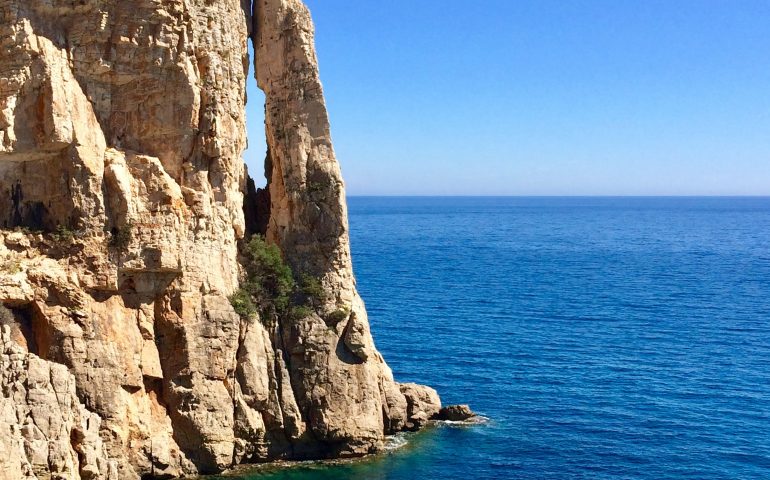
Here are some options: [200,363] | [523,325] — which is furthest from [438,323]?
[200,363]

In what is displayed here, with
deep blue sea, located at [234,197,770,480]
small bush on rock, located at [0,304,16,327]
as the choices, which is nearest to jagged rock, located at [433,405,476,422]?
deep blue sea, located at [234,197,770,480]

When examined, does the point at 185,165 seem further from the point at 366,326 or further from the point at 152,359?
the point at 366,326

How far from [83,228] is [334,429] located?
16.3m

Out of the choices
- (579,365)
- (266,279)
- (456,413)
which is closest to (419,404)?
(456,413)

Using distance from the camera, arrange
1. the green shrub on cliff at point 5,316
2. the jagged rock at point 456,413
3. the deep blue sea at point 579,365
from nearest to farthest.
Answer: the green shrub on cliff at point 5,316 < the deep blue sea at point 579,365 < the jagged rock at point 456,413

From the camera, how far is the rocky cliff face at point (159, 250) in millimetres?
38125

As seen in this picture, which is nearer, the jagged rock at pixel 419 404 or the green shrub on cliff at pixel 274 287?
the green shrub on cliff at pixel 274 287

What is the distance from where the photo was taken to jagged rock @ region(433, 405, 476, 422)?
50.8 m

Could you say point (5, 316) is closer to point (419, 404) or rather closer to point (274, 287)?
point (274, 287)

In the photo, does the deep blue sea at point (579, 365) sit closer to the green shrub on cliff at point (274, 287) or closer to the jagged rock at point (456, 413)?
the jagged rock at point (456, 413)

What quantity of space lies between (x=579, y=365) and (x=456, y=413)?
47.3 ft

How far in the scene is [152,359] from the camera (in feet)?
134

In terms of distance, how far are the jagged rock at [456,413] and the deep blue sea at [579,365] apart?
1.39 meters

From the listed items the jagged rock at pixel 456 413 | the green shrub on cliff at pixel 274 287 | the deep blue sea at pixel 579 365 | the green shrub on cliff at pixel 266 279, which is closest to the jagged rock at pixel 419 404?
the jagged rock at pixel 456 413
